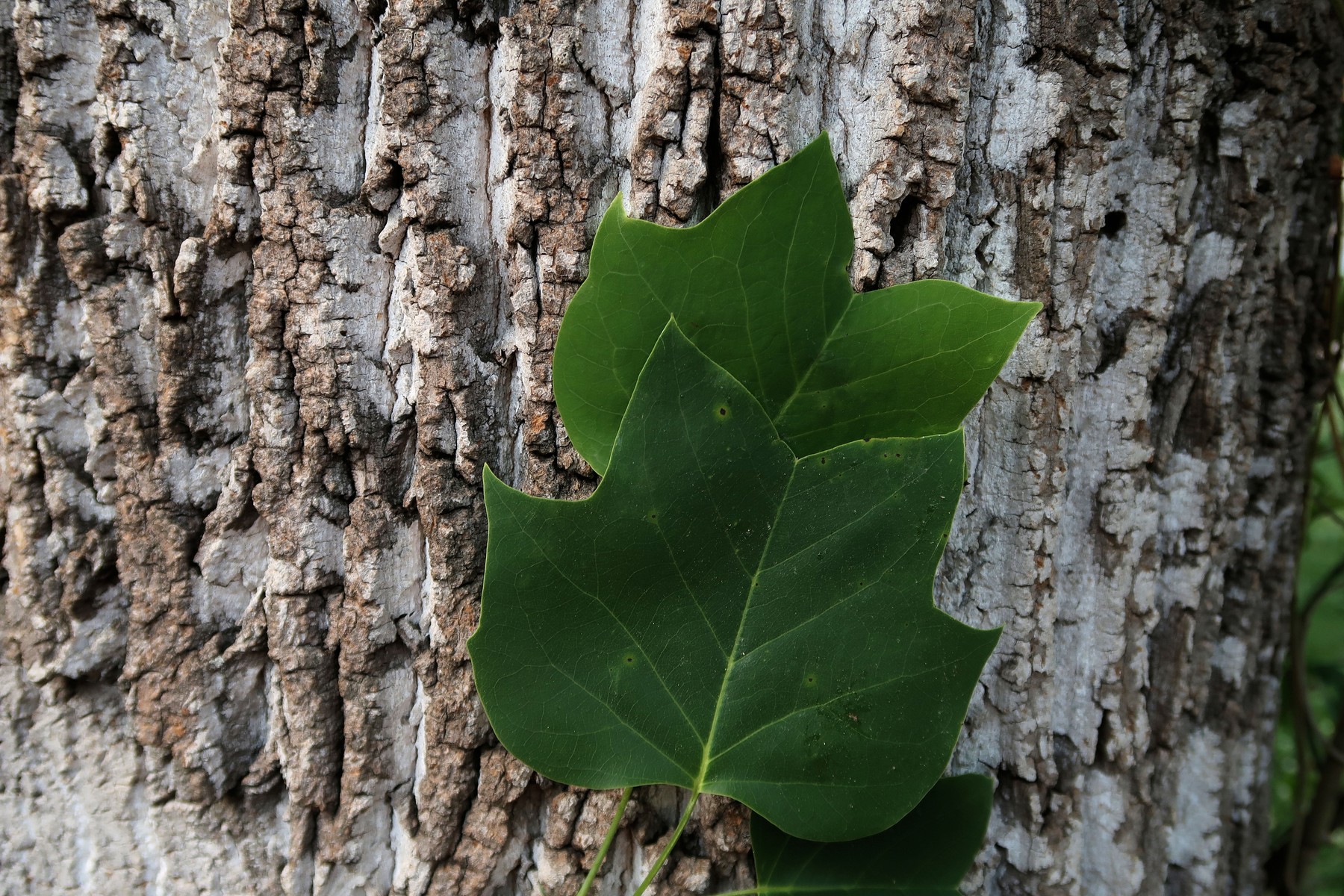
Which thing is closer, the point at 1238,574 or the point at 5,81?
the point at 5,81

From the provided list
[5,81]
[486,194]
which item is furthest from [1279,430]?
[5,81]

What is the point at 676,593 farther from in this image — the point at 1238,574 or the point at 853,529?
the point at 1238,574

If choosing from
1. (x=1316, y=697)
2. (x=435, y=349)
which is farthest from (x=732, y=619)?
(x=1316, y=697)

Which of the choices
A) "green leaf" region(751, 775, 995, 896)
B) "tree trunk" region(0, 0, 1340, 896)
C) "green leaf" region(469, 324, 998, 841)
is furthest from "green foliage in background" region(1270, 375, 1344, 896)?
"green leaf" region(469, 324, 998, 841)

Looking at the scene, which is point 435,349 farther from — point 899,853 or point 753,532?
point 899,853

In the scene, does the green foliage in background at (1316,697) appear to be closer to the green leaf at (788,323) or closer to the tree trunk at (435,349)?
the tree trunk at (435,349)

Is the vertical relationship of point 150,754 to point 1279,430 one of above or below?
below
